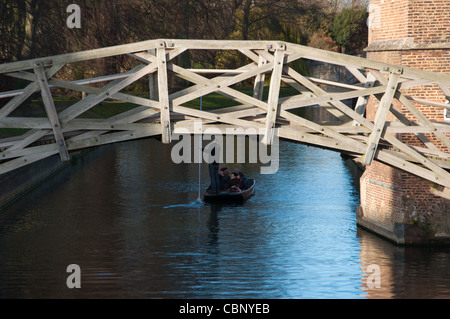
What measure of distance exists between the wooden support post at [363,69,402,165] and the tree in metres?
53.6

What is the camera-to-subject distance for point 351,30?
2707 inches

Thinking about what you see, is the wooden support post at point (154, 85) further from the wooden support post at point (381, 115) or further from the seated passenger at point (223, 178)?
the seated passenger at point (223, 178)

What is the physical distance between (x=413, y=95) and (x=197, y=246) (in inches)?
247

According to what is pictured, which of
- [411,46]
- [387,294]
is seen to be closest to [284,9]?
[411,46]

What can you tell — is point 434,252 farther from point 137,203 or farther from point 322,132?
point 137,203

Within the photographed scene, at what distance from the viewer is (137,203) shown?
23203 mm

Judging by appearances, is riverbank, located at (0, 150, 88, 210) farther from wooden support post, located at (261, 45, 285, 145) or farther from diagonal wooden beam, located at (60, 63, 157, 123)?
wooden support post, located at (261, 45, 285, 145)

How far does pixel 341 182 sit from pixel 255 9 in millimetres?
39488

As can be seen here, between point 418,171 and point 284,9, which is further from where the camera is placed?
point 284,9

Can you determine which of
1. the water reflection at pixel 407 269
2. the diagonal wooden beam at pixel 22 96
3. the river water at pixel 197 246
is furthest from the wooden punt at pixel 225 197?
the diagonal wooden beam at pixel 22 96

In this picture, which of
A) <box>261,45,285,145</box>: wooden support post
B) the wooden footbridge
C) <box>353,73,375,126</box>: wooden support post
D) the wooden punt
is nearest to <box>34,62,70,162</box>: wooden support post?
the wooden footbridge

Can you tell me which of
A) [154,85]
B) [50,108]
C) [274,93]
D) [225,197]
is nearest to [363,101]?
[274,93]

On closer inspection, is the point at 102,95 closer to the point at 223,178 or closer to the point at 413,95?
the point at 413,95

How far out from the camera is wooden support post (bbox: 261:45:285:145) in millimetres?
12961
